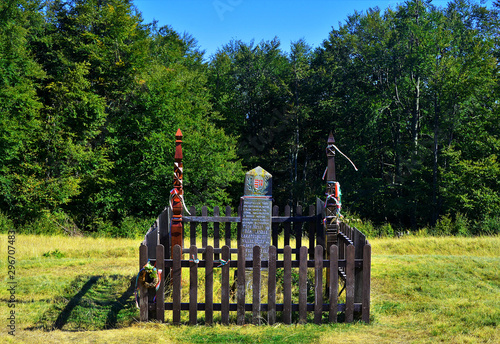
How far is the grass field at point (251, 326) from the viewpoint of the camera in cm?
584

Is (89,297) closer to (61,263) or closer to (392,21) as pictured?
(61,263)

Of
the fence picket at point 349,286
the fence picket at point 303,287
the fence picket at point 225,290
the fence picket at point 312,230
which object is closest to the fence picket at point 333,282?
the fence picket at point 349,286

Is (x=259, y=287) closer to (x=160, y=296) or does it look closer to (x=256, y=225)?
(x=160, y=296)

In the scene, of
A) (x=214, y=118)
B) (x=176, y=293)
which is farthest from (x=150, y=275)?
(x=214, y=118)

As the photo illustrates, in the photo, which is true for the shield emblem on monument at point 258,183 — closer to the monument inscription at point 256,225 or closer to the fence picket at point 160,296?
the monument inscription at point 256,225

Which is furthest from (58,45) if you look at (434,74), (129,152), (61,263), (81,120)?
(434,74)

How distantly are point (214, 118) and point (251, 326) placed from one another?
31.8m

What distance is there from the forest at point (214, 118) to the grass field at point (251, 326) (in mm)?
11283

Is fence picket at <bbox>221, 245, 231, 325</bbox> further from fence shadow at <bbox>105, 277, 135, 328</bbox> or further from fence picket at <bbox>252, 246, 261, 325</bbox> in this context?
fence shadow at <bbox>105, 277, 135, 328</bbox>

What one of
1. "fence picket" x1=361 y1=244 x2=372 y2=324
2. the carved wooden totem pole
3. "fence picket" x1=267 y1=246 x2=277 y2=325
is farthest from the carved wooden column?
"fence picket" x1=361 y1=244 x2=372 y2=324

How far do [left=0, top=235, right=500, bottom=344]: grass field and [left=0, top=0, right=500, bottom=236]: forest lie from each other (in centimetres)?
1128

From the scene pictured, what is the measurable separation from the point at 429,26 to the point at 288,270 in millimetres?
28204

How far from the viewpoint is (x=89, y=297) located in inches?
297

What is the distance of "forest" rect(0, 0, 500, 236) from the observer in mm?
23922
